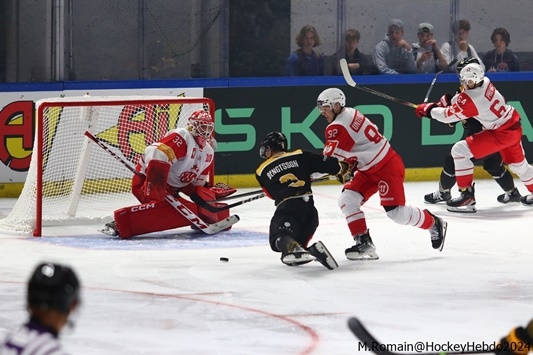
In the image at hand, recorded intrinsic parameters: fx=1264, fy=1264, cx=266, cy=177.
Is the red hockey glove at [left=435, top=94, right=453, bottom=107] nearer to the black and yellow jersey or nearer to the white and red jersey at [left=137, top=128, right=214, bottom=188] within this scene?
the white and red jersey at [left=137, top=128, right=214, bottom=188]

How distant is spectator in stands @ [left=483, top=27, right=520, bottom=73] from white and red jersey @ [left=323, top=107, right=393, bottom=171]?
3.76 m

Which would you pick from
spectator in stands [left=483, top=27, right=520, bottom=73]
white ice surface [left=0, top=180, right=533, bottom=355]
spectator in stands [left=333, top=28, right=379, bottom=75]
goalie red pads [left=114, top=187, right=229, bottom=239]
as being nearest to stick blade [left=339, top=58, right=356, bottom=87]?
spectator in stands [left=333, top=28, right=379, bottom=75]

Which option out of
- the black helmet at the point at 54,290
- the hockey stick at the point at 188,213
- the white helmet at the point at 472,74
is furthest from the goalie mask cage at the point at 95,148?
the black helmet at the point at 54,290

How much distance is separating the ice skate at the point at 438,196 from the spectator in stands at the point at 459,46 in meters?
1.59

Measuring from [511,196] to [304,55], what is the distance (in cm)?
201

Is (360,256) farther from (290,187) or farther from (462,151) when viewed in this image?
(462,151)

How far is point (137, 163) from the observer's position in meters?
7.84

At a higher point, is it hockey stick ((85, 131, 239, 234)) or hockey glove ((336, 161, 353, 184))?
hockey glove ((336, 161, 353, 184))

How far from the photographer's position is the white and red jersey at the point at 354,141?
666 centimetres

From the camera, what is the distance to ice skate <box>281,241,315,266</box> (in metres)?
6.33

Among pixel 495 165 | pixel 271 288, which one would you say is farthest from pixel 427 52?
pixel 271 288

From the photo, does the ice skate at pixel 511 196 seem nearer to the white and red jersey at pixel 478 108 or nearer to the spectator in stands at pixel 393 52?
the white and red jersey at pixel 478 108

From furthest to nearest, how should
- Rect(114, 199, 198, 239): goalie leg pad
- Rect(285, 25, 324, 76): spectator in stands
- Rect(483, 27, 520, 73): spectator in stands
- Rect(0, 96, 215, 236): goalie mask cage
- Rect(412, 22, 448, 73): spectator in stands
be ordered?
Rect(483, 27, 520, 73): spectator in stands → Rect(412, 22, 448, 73): spectator in stands → Rect(285, 25, 324, 76): spectator in stands → Rect(0, 96, 215, 236): goalie mask cage → Rect(114, 199, 198, 239): goalie leg pad

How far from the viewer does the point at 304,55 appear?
987 cm
